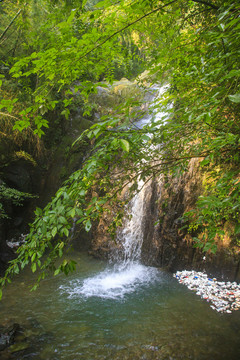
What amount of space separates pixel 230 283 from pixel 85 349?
362cm

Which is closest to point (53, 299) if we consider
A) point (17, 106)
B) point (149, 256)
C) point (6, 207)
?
point (149, 256)

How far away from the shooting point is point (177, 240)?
20.3 feet

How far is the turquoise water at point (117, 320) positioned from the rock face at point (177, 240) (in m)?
0.73

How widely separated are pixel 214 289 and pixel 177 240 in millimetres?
1546

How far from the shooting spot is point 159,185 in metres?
6.89

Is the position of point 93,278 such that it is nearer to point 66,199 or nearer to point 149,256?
point 149,256

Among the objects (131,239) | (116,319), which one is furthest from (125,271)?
(116,319)

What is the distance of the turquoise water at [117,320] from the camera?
3.25 meters

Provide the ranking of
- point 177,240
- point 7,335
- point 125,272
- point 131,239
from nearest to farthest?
point 7,335
point 177,240
point 125,272
point 131,239

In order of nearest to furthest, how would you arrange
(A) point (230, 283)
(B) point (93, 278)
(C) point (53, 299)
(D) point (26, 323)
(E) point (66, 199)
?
(E) point (66, 199) → (D) point (26, 323) → (C) point (53, 299) → (A) point (230, 283) → (B) point (93, 278)

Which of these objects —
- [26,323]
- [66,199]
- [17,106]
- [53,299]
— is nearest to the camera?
[66,199]

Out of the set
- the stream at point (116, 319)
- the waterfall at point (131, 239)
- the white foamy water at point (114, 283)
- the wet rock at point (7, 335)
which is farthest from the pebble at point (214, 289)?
the wet rock at point (7, 335)

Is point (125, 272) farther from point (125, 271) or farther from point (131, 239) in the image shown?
point (131, 239)

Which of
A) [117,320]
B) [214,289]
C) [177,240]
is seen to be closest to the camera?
[117,320]
